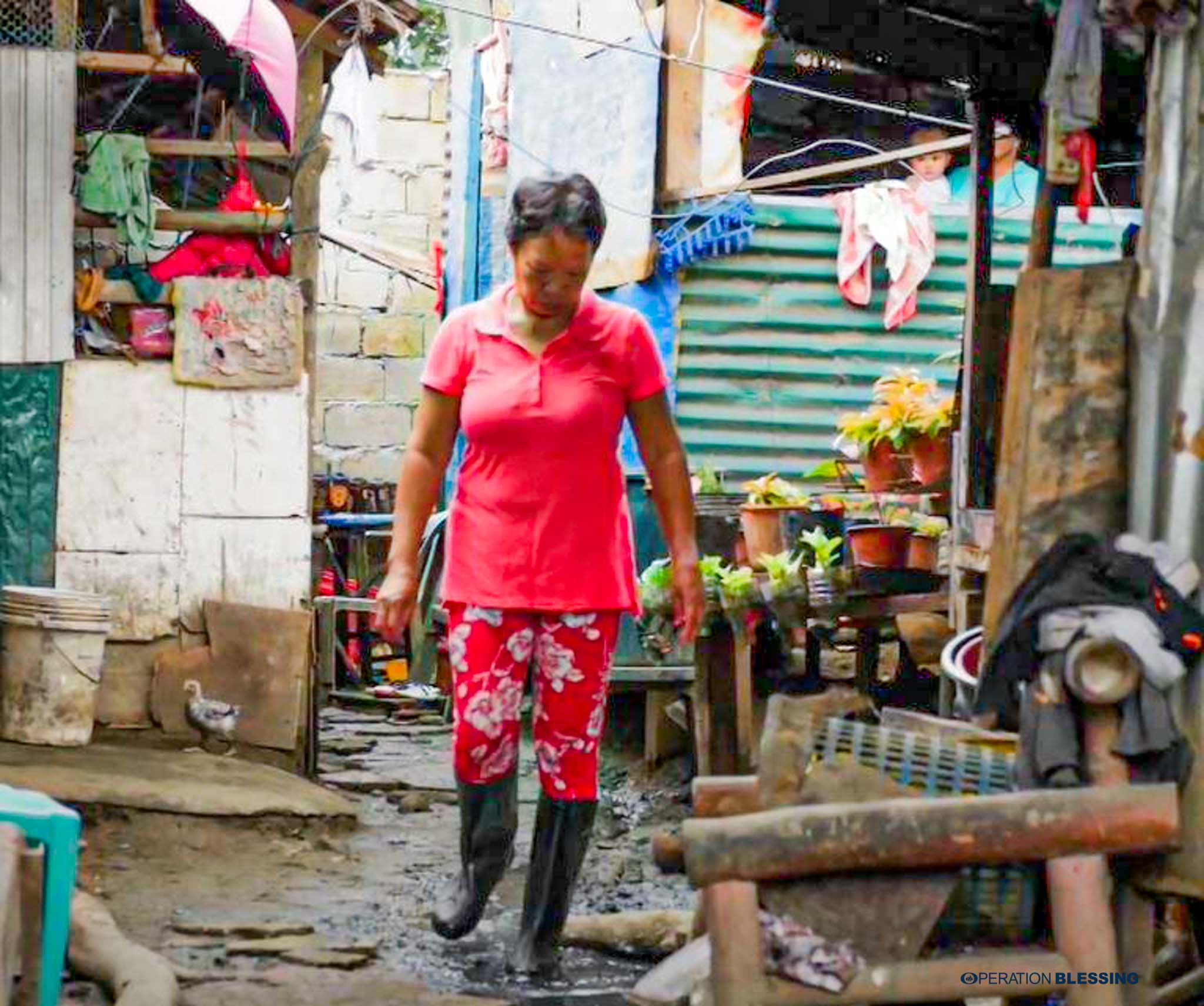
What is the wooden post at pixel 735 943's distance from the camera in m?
3.89

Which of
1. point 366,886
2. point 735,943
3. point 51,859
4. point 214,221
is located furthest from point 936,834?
point 214,221

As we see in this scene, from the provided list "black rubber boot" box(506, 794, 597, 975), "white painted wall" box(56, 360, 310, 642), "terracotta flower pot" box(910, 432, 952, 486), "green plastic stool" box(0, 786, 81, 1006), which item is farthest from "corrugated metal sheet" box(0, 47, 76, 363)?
"green plastic stool" box(0, 786, 81, 1006)

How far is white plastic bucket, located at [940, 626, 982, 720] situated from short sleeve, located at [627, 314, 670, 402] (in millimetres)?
1173

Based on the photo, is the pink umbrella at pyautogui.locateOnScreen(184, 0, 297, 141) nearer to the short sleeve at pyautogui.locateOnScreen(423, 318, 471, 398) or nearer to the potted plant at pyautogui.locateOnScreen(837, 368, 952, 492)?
the potted plant at pyautogui.locateOnScreen(837, 368, 952, 492)

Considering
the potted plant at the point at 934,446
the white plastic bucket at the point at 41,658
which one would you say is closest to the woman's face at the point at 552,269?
the potted plant at the point at 934,446

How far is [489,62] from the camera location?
17.5m

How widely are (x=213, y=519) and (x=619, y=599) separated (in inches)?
185

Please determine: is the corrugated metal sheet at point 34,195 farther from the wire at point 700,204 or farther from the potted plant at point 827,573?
the potted plant at point 827,573

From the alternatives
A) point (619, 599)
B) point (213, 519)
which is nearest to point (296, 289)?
point (213, 519)

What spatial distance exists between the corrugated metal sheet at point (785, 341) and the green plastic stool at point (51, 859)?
8883 millimetres

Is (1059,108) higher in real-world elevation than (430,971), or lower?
higher

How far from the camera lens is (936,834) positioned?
391 cm

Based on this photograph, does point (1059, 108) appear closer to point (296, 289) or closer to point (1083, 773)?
point (1083, 773)

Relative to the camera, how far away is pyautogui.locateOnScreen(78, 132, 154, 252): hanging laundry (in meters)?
10.1
